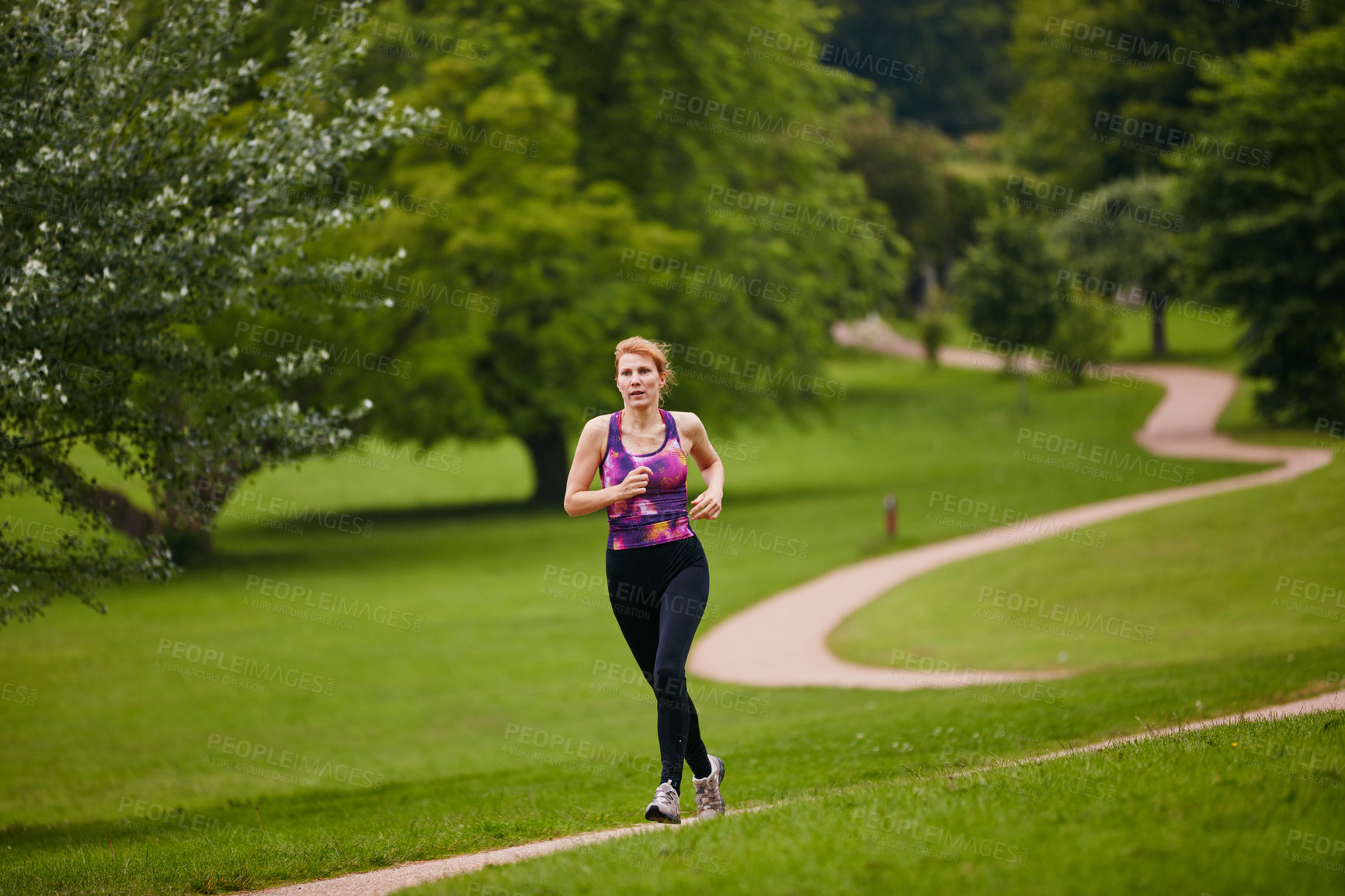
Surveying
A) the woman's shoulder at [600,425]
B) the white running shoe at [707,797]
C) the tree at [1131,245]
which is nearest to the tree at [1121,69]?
the tree at [1131,245]

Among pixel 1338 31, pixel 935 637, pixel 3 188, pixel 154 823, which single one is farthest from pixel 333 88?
pixel 1338 31

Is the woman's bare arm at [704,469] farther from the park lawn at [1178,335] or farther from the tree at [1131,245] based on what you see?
the tree at [1131,245]

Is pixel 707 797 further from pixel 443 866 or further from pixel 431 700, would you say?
pixel 431 700

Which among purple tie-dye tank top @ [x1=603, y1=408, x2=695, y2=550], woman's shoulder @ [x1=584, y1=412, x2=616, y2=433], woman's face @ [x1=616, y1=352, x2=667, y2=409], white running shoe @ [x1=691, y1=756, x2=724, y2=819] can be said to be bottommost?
white running shoe @ [x1=691, y1=756, x2=724, y2=819]

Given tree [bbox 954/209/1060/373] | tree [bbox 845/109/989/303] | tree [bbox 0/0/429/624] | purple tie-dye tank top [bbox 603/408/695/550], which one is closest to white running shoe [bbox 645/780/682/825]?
purple tie-dye tank top [bbox 603/408/695/550]

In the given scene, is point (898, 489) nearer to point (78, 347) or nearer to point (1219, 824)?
point (78, 347)

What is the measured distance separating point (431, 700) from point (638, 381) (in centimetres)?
1267

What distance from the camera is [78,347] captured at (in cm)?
1014

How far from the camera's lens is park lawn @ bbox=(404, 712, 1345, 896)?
5.01 m

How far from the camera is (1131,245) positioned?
5031cm

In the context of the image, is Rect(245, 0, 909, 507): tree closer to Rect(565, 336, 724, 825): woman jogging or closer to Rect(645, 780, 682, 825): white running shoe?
Rect(565, 336, 724, 825): woman jogging

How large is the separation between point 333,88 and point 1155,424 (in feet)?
111

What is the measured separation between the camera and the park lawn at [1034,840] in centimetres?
501

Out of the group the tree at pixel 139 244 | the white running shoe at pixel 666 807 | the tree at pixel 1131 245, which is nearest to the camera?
the white running shoe at pixel 666 807
